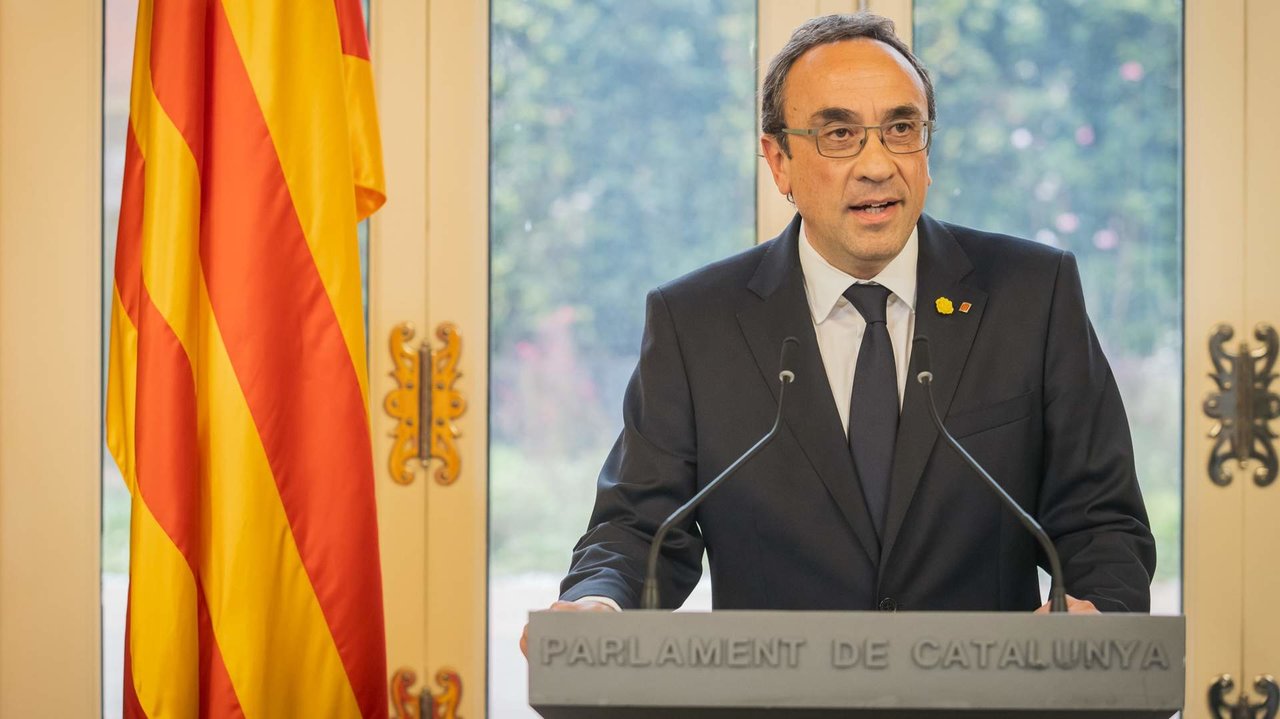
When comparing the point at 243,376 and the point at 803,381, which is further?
the point at 243,376

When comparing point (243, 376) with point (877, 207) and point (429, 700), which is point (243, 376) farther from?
point (877, 207)

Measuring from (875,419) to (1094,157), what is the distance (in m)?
1.42

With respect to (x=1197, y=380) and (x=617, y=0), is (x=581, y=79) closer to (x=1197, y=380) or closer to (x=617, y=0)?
(x=617, y=0)

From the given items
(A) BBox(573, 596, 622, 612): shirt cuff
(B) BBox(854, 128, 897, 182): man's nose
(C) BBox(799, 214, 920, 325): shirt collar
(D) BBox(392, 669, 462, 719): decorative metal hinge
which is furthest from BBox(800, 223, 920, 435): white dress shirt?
(D) BBox(392, 669, 462, 719): decorative metal hinge

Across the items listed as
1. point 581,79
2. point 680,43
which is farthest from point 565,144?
point 680,43

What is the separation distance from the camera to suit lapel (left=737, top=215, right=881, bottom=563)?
1770 mm

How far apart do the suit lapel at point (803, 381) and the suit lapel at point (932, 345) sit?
60 millimetres

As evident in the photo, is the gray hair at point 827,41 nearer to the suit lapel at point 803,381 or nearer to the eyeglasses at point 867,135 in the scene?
the eyeglasses at point 867,135

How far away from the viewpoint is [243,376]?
222 centimetres

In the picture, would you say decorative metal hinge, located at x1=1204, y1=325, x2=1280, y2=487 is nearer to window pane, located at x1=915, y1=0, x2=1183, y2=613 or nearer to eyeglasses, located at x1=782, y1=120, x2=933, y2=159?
window pane, located at x1=915, y1=0, x2=1183, y2=613

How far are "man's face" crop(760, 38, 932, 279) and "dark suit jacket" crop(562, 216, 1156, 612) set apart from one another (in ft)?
0.36

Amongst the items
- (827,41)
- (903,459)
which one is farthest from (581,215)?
(903,459)

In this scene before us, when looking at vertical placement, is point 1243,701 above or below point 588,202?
below

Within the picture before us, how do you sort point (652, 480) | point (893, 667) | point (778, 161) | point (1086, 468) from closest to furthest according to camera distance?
point (893, 667) < point (1086, 468) < point (652, 480) < point (778, 161)
